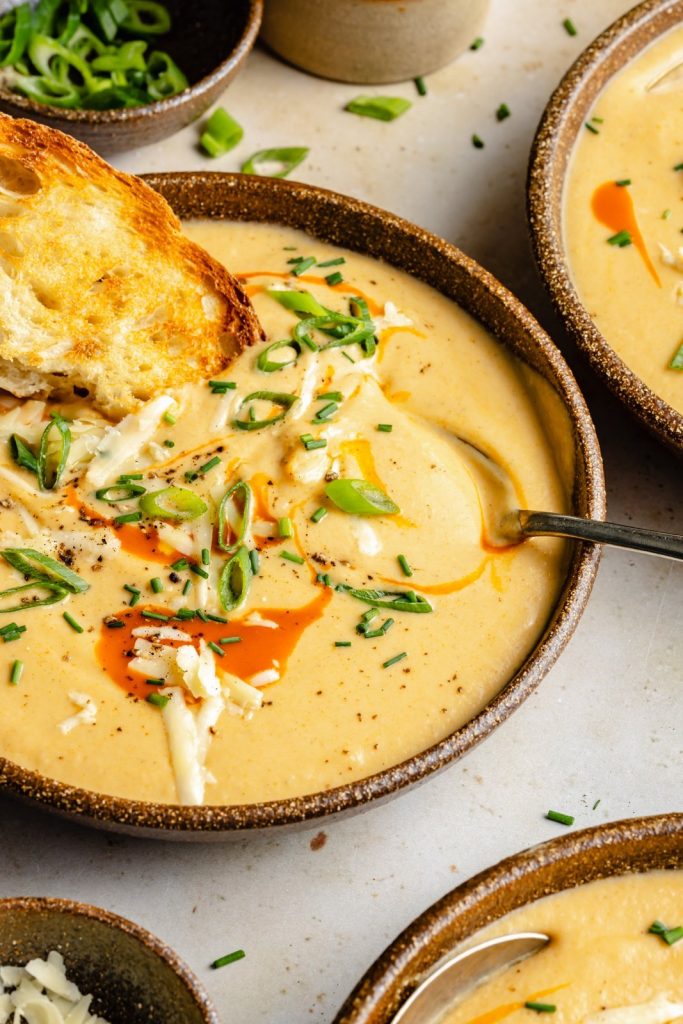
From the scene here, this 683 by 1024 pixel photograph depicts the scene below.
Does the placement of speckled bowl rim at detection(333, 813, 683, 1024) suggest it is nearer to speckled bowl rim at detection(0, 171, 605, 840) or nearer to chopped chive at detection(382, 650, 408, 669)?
speckled bowl rim at detection(0, 171, 605, 840)

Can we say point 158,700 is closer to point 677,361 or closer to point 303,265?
point 303,265

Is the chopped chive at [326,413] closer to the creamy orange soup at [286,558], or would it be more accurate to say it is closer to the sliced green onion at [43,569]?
the creamy orange soup at [286,558]

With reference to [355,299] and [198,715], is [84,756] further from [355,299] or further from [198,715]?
[355,299]

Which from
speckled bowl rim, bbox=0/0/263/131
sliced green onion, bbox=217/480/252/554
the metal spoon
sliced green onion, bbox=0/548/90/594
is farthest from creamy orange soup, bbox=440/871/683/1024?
speckled bowl rim, bbox=0/0/263/131

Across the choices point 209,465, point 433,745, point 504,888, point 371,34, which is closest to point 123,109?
point 371,34

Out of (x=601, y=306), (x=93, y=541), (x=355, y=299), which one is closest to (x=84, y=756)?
(x=93, y=541)

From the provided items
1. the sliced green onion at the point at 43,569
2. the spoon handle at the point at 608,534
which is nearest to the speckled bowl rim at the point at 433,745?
the spoon handle at the point at 608,534
